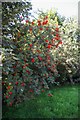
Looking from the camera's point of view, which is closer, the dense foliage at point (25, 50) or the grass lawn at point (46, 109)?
the dense foliage at point (25, 50)

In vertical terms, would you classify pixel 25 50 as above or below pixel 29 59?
above

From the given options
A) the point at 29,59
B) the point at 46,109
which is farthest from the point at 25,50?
the point at 46,109

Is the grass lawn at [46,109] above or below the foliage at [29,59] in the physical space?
below

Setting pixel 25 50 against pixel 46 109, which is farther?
pixel 46 109

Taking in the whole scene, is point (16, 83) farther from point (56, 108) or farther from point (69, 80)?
point (69, 80)

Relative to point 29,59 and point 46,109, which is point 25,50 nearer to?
point 29,59

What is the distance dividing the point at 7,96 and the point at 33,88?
63 centimetres

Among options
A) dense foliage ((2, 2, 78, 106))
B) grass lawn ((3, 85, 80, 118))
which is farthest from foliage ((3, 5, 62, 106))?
grass lawn ((3, 85, 80, 118))

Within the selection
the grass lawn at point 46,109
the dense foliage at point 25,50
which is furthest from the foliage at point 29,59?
the grass lawn at point 46,109

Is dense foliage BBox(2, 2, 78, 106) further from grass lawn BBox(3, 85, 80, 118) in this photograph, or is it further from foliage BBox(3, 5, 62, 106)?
grass lawn BBox(3, 85, 80, 118)

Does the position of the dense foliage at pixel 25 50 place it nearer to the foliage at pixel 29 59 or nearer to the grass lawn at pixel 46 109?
the foliage at pixel 29 59

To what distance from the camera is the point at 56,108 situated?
6086mm

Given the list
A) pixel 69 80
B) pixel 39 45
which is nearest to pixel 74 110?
pixel 39 45

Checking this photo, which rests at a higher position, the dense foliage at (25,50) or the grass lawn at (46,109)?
the dense foliage at (25,50)
